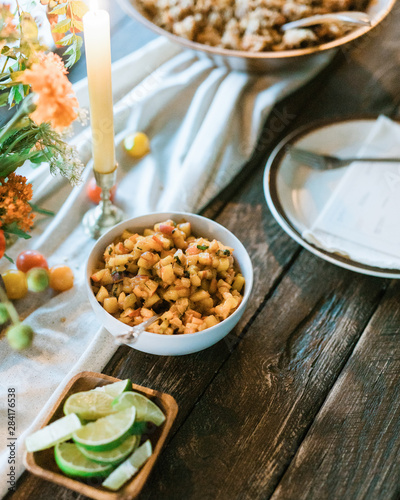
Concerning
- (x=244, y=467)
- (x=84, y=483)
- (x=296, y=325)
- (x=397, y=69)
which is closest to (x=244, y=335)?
(x=296, y=325)

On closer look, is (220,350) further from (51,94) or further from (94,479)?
(51,94)

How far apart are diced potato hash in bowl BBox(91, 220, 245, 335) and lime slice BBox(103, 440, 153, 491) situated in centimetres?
18

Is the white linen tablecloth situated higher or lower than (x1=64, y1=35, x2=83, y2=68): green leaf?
lower

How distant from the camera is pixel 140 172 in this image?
1.23 m

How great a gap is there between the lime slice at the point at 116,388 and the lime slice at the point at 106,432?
0.04 meters

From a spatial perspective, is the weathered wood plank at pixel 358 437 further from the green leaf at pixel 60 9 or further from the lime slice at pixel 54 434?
the green leaf at pixel 60 9

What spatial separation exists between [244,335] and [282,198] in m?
0.33

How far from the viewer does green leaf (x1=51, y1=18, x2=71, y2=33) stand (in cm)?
83

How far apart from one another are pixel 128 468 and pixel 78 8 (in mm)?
704

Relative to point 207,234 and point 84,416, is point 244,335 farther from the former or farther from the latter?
point 84,416

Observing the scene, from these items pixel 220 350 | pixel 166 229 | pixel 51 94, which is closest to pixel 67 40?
pixel 51 94

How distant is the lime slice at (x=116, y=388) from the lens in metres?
0.72

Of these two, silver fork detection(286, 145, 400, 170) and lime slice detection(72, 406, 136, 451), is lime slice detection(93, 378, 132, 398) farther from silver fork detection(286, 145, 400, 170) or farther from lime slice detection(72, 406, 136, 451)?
silver fork detection(286, 145, 400, 170)

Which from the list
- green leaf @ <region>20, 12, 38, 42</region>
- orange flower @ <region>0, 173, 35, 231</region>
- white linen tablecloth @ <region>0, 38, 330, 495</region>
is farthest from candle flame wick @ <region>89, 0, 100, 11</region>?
white linen tablecloth @ <region>0, 38, 330, 495</region>
